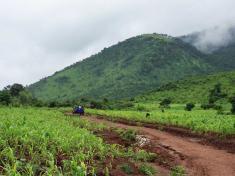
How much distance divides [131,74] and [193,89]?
86653mm

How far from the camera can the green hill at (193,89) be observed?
81419mm

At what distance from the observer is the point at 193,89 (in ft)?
298

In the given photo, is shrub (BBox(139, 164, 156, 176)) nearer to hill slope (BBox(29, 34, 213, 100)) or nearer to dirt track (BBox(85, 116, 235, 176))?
dirt track (BBox(85, 116, 235, 176))

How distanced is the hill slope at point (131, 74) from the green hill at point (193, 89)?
5895 cm

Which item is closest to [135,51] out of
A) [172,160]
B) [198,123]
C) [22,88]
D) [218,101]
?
[22,88]

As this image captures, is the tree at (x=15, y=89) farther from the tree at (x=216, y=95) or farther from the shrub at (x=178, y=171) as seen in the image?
the shrub at (x=178, y=171)

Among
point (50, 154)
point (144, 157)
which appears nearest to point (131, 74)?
point (144, 157)

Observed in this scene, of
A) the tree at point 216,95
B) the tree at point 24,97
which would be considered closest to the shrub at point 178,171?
the tree at point 216,95

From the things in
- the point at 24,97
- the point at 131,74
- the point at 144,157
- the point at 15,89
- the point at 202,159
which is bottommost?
the point at 202,159

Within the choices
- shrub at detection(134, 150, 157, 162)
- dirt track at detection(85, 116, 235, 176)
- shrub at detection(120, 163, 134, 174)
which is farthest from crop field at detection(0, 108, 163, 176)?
dirt track at detection(85, 116, 235, 176)

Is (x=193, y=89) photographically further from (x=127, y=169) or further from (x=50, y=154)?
(x=50, y=154)

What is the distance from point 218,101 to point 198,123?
118 ft

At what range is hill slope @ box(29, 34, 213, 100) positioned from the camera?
6629 inches

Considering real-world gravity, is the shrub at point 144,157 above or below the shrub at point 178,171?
above
